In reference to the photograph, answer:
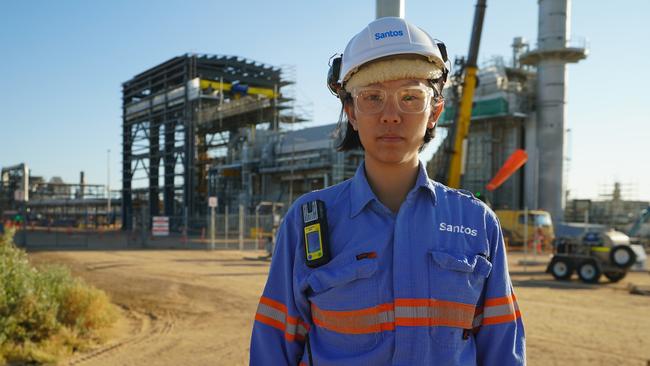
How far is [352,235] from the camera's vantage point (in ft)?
7.03

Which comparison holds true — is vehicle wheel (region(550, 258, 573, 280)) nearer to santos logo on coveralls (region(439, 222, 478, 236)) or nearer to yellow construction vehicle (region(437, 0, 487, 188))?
yellow construction vehicle (region(437, 0, 487, 188))

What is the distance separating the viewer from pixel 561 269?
17.3 meters

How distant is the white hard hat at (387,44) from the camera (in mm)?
2135

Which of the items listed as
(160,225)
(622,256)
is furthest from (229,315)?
(160,225)

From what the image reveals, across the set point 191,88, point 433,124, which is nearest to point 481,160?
point 191,88

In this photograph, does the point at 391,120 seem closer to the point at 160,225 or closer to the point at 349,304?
the point at 349,304

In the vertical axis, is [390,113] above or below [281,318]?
above

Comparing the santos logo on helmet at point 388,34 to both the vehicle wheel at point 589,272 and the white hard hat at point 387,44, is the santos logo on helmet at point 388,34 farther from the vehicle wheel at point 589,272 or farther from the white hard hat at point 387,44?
the vehicle wheel at point 589,272

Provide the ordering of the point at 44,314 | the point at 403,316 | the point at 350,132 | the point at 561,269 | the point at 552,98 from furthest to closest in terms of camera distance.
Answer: the point at 552,98
the point at 561,269
the point at 44,314
the point at 350,132
the point at 403,316

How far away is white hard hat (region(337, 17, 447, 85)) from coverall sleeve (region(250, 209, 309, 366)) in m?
0.71

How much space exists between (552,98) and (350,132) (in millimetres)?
37893

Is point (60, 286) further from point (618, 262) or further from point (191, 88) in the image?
point (191, 88)

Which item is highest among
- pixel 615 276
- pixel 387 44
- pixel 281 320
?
pixel 387 44

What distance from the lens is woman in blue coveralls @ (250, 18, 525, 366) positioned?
1.99 meters
